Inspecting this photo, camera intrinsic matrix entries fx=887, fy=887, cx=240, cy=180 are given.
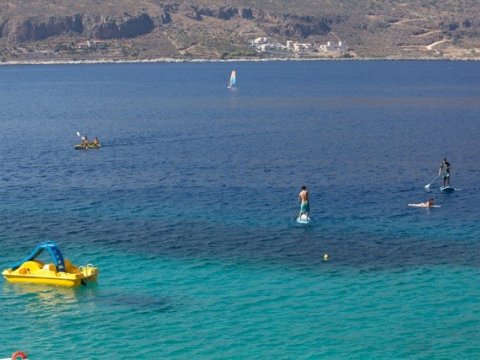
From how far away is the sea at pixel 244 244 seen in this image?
124 ft

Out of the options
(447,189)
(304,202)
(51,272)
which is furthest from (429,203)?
(51,272)

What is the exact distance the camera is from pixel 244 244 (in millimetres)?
52438

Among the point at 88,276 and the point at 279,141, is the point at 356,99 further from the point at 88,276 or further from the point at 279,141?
the point at 88,276

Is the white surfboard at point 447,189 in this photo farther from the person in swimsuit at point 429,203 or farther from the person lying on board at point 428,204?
the person in swimsuit at point 429,203

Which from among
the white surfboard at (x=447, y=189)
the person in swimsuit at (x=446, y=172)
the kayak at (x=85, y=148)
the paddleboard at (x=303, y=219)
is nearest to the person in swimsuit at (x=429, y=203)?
the white surfboard at (x=447, y=189)

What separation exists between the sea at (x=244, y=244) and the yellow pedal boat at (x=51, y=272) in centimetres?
51

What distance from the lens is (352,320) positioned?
39.6 m

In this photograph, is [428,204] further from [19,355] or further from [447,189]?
[19,355]

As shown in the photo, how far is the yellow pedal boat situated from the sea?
0.51m

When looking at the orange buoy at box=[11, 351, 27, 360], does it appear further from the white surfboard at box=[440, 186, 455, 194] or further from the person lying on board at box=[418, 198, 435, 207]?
the white surfboard at box=[440, 186, 455, 194]

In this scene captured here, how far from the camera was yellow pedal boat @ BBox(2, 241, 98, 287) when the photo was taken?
144 feet

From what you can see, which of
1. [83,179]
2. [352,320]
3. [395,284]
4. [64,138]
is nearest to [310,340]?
[352,320]

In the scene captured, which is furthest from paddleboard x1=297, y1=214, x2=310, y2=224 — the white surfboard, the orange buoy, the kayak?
the kayak

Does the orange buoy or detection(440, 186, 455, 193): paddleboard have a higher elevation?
detection(440, 186, 455, 193): paddleboard
